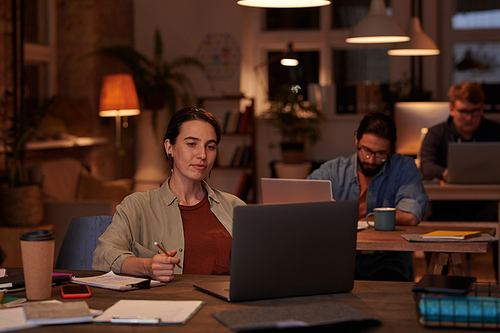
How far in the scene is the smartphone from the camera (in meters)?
1.47

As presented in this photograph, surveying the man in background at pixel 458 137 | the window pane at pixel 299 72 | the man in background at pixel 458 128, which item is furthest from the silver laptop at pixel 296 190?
the window pane at pixel 299 72

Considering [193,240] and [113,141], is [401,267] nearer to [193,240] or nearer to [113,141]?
[193,240]

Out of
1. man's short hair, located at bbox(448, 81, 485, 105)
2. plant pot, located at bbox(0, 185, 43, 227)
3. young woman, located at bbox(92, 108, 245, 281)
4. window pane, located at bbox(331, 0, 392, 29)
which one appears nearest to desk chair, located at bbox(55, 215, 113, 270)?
young woman, located at bbox(92, 108, 245, 281)

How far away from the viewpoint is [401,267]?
269 cm

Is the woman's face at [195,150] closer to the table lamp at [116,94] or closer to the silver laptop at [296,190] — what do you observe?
the silver laptop at [296,190]

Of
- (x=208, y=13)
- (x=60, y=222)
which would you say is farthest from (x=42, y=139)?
(x=208, y=13)

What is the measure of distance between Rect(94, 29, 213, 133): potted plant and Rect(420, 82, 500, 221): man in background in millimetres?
3226

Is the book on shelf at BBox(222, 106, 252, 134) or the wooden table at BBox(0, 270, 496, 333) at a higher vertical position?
the book on shelf at BBox(222, 106, 252, 134)

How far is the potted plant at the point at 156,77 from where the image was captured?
635 centimetres

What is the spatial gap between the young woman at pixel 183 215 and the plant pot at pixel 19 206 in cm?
251

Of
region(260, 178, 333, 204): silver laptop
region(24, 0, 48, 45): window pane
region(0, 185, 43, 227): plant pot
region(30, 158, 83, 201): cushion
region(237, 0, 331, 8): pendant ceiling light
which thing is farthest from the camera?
region(24, 0, 48, 45): window pane

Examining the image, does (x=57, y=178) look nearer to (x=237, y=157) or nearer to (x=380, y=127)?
(x=237, y=157)

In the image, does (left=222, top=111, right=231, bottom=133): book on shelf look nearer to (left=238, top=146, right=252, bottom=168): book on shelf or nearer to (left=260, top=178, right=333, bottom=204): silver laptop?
(left=238, top=146, right=252, bottom=168): book on shelf

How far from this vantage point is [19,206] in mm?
4242
